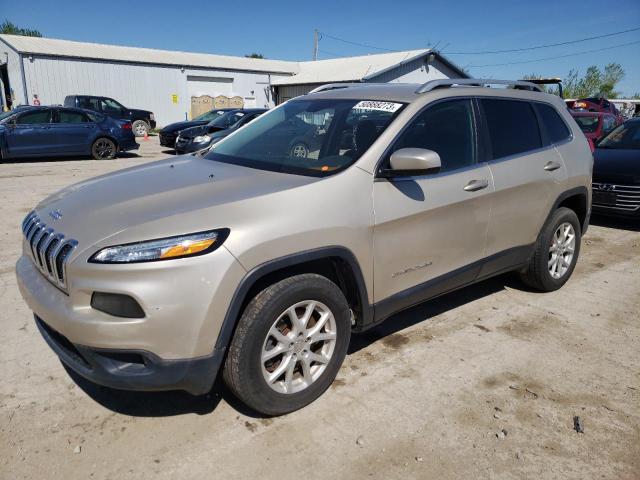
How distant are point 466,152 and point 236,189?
1.77m

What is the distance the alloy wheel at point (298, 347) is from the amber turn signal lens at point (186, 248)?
566mm

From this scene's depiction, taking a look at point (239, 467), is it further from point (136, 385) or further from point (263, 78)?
point (263, 78)

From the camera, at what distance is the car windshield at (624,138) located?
25.3 ft

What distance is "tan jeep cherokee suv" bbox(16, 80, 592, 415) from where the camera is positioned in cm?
230

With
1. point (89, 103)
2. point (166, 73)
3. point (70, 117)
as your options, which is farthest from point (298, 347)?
point (166, 73)

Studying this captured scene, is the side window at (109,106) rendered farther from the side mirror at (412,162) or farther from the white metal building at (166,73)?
the side mirror at (412,162)

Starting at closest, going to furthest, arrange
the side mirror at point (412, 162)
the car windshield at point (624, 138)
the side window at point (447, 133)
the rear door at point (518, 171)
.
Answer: the side mirror at point (412, 162) → the side window at point (447, 133) → the rear door at point (518, 171) → the car windshield at point (624, 138)

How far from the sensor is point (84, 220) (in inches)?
101

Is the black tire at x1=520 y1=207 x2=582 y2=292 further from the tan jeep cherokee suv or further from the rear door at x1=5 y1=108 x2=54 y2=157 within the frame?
the rear door at x1=5 y1=108 x2=54 y2=157

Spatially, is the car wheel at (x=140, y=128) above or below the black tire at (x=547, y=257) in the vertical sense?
above

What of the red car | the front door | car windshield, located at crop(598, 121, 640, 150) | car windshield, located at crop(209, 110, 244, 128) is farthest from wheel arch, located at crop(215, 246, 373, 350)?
the red car

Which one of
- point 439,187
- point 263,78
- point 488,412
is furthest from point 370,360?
point 263,78

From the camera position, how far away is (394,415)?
9.33 ft

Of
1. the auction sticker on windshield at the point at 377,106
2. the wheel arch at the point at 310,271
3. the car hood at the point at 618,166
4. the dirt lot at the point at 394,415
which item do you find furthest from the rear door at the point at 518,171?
the car hood at the point at 618,166
